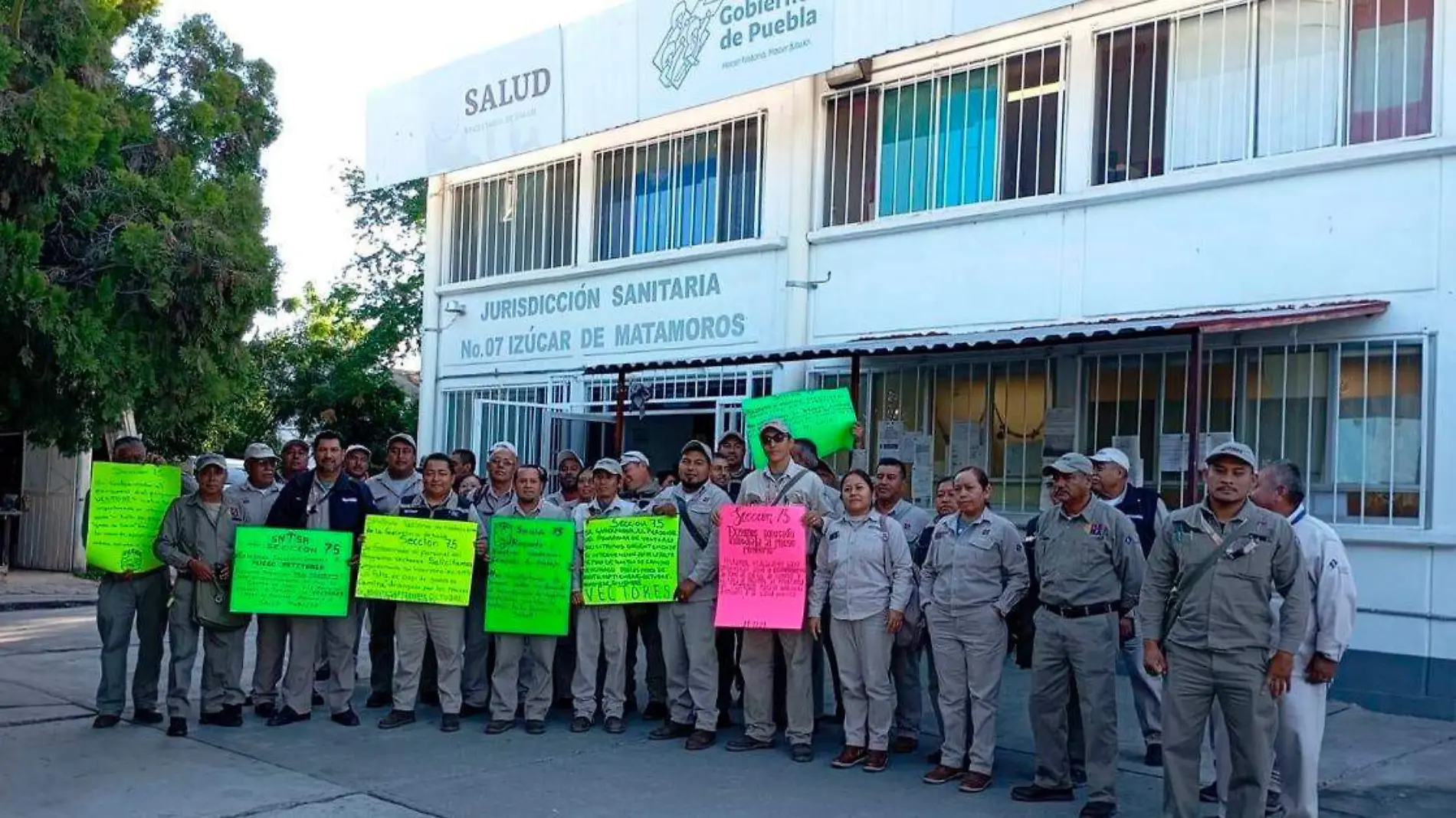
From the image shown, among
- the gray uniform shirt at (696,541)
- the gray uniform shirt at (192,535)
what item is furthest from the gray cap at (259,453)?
the gray uniform shirt at (696,541)

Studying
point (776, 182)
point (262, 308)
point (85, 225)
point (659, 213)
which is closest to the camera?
point (85, 225)

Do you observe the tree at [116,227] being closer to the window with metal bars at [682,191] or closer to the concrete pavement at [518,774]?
the concrete pavement at [518,774]

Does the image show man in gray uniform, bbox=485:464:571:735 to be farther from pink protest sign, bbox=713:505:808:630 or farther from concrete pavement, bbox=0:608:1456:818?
pink protest sign, bbox=713:505:808:630

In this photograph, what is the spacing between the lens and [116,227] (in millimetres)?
10055

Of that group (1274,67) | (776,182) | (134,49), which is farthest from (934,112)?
(134,49)

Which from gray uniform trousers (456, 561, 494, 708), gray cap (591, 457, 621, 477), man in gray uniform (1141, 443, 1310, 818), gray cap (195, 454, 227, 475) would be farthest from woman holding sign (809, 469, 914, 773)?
gray cap (195, 454, 227, 475)

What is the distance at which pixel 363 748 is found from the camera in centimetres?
823

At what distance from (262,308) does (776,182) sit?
526cm

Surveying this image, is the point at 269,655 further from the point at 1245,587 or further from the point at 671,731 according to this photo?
the point at 1245,587

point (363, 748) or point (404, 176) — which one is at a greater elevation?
point (404, 176)

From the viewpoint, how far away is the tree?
904 centimetres

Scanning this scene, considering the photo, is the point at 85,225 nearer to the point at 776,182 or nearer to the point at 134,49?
the point at 134,49

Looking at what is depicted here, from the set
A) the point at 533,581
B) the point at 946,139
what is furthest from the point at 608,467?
the point at 946,139

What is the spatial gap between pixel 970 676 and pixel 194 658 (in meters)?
5.01
